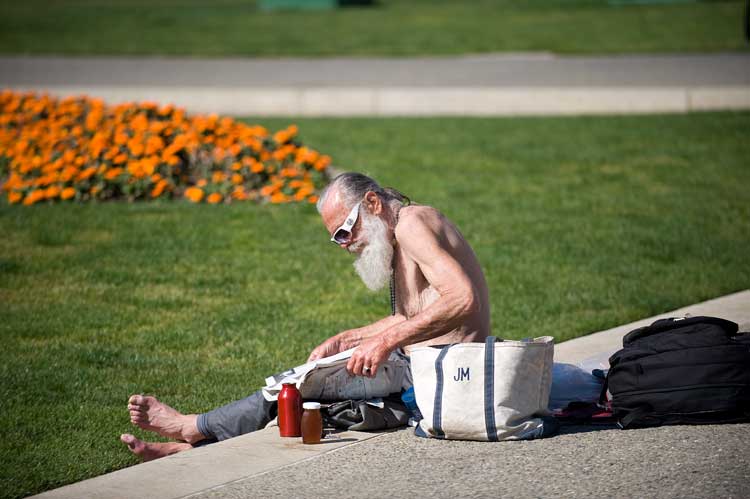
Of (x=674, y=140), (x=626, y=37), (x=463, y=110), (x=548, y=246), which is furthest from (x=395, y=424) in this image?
(x=626, y=37)

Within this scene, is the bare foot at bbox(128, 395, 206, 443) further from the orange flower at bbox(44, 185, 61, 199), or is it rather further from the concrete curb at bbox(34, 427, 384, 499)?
the orange flower at bbox(44, 185, 61, 199)

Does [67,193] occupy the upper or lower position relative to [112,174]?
lower

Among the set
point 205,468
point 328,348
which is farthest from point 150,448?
point 328,348

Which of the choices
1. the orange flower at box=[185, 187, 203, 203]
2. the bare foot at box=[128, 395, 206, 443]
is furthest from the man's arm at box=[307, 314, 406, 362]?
the orange flower at box=[185, 187, 203, 203]

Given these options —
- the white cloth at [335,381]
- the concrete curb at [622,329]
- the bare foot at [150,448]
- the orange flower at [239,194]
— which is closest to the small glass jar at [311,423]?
the white cloth at [335,381]

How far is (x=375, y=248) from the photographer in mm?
4566

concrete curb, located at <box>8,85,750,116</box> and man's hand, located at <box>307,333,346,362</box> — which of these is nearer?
man's hand, located at <box>307,333,346,362</box>

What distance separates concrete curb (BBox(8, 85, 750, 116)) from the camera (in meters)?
13.0

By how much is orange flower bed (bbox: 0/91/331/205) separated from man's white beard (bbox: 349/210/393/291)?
461 centimetres

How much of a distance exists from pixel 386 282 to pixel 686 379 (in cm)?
121

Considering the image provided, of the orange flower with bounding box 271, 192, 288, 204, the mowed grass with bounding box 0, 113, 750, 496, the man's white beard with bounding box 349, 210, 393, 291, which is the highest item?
the man's white beard with bounding box 349, 210, 393, 291

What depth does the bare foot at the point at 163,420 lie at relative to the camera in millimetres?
4668

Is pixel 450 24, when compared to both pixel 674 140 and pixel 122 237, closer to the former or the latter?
pixel 674 140

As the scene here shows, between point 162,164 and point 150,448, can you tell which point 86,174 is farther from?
point 150,448
